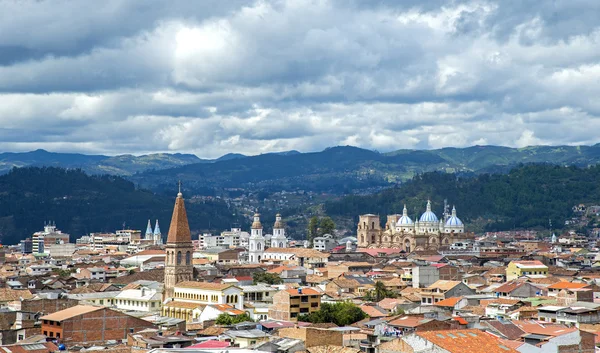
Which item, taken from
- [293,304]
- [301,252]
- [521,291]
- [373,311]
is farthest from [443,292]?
[301,252]

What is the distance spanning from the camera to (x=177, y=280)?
349 feet

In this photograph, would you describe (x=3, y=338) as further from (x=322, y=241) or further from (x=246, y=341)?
(x=322, y=241)

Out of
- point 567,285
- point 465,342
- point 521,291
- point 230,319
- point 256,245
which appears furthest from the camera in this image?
point 256,245

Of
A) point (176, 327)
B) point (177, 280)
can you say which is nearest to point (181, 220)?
point (177, 280)

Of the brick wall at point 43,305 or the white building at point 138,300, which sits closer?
the brick wall at point 43,305

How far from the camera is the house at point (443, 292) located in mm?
99062

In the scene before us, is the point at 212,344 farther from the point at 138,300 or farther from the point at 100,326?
the point at 138,300

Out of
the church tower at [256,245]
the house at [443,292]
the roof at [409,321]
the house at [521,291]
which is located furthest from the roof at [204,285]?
the church tower at [256,245]

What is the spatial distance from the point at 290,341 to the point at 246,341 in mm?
4193

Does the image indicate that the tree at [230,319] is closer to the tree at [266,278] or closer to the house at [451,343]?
the house at [451,343]

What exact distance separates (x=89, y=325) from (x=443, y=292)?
37.2 m

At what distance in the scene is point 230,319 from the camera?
7981 cm

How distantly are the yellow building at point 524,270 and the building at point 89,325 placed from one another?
56714mm

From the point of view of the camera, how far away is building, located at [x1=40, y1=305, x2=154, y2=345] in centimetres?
7719
